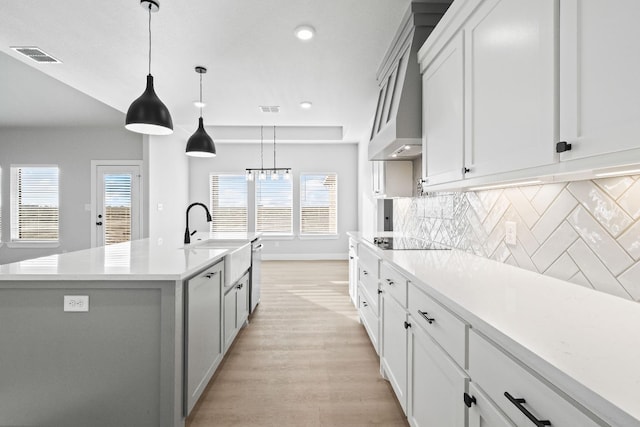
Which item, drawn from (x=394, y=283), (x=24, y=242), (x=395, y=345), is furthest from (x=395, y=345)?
(x=24, y=242)

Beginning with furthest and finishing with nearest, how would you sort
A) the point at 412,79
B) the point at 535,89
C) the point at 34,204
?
the point at 34,204 < the point at 412,79 < the point at 535,89

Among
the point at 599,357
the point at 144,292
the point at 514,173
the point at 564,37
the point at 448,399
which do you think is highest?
the point at 564,37

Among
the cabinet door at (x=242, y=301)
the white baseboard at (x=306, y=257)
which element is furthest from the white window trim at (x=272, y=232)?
the cabinet door at (x=242, y=301)

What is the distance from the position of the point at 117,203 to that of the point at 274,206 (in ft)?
10.4

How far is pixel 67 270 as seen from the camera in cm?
166

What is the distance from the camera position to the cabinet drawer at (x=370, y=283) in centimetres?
247

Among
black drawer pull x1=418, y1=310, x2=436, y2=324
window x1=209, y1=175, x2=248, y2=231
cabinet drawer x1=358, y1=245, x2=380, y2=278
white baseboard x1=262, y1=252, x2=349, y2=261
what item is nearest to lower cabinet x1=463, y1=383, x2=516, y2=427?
black drawer pull x1=418, y1=310, x2=436, y2=324

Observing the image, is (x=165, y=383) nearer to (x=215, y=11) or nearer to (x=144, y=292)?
(x=144, y=292)

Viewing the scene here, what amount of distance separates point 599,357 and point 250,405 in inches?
76.1

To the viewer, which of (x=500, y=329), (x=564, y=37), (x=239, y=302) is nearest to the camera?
(x=500, y=329)

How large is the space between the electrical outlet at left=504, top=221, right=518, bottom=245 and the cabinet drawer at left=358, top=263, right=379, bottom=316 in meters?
0.97

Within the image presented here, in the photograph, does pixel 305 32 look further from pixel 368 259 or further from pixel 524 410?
pixel 524 410

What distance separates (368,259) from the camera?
275cm

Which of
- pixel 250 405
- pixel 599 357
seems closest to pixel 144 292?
pixel 250 405
